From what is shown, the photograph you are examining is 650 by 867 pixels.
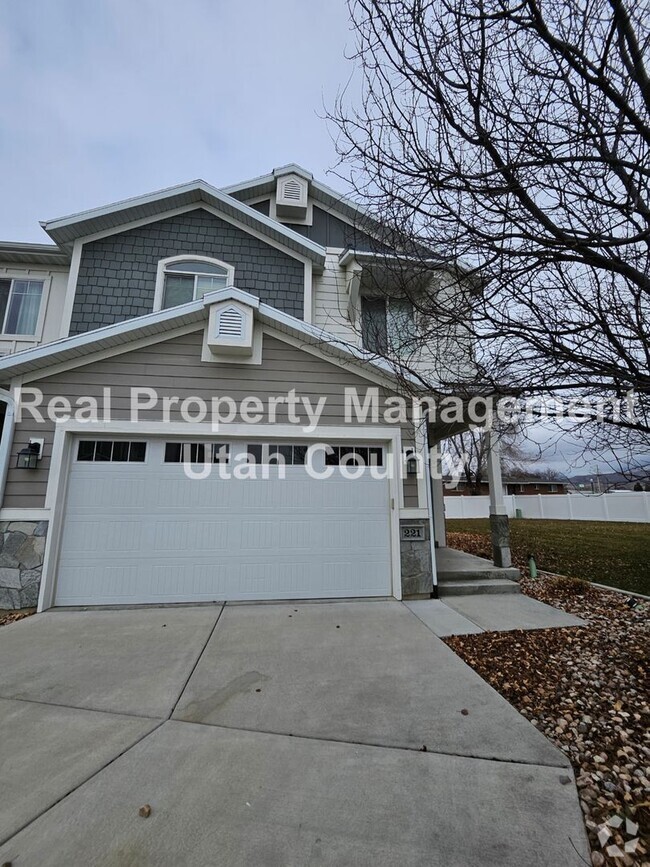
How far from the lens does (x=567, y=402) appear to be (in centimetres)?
346

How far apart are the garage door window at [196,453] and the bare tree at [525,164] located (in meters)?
3.54

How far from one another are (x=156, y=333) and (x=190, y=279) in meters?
2.20

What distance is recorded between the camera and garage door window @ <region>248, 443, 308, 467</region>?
5734 mm

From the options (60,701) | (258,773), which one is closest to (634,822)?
(258,773)

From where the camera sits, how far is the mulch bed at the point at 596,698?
1.89 m

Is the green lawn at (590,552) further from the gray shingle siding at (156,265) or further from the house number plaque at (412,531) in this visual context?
the gray shingle siding at (156,265)

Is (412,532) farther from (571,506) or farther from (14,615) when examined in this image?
(571,506)

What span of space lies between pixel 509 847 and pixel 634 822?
2.16 ft

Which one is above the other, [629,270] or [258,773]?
[629,270]

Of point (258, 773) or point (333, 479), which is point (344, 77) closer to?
point (333, 479)

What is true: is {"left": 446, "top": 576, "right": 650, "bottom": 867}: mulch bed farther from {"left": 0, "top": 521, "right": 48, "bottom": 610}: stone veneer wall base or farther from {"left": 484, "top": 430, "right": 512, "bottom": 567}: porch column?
{"left": 0, "top": 521, "right": 48, "bottom": 610}: stone veneer wall base

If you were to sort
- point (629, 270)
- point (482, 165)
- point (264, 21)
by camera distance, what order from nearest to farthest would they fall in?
point (629, 270), point (482, 165), point (264, 21)

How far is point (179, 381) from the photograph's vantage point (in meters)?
5.67

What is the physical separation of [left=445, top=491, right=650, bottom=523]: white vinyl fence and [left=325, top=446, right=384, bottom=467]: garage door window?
32.9 ft
